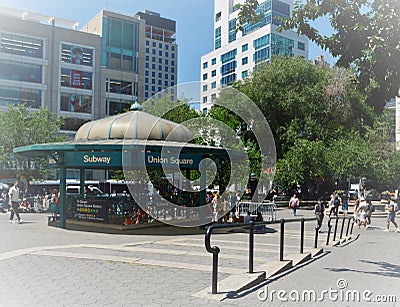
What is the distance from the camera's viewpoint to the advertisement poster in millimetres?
17047

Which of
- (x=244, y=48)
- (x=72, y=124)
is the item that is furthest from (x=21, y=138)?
(x=244, y=48)

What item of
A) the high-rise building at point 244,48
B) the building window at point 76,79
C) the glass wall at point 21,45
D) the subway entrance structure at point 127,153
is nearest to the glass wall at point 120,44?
the building window at point 76,79

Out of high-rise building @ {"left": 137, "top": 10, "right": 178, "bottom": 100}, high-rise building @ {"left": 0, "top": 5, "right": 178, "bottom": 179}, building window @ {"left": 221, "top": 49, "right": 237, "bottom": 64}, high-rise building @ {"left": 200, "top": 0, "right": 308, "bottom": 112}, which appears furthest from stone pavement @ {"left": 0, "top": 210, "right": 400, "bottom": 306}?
high-rise building @ {"left": 137, "top": 10, "right": 178, "bottom": 100}

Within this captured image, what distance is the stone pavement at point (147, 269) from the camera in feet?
22.3

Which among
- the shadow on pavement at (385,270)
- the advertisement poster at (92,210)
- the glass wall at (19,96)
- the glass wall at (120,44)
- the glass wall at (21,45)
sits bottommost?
the shadow on pavement at (385,270)

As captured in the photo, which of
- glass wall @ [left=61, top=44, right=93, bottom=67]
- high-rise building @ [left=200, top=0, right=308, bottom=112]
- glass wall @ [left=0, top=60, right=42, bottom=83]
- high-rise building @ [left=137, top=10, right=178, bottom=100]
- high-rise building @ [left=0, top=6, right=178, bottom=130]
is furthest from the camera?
high-rise building @ [left=137, top=10, right=178, bottom=100]

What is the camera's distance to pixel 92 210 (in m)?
17.4

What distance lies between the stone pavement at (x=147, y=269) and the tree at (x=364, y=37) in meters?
3.81

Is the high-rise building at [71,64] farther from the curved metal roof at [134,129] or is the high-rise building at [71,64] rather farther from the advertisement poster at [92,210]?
the advertisement poster at [92,210]

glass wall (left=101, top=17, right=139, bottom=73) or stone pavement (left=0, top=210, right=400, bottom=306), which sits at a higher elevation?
glass wall (left=101, top=17, right=139, bottom=73)

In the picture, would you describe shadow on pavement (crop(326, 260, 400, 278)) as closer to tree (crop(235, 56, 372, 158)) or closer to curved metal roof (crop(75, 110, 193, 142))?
curved metal roof (crop(75, 110, 193, 142))

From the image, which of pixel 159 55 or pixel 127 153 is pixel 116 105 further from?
pixel 159 55

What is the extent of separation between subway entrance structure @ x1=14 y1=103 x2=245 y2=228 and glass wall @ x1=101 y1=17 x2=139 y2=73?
4994 cm

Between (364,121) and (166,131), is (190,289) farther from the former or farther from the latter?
(364,121)
